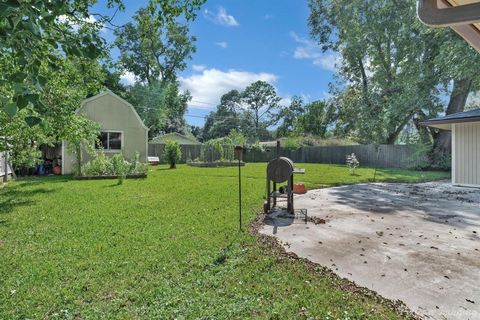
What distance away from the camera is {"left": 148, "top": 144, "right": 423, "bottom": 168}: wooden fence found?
67.9 ft

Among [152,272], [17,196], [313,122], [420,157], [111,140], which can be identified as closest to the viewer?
[152,272]

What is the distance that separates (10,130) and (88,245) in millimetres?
4272

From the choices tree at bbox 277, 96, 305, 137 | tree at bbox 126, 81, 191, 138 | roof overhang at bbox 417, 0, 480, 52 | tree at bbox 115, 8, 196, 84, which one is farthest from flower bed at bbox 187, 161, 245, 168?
tree at bbox 277, 96, 305, 137

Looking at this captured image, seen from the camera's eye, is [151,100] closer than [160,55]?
Yes

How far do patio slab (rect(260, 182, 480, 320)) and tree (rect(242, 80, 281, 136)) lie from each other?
44.2 metres

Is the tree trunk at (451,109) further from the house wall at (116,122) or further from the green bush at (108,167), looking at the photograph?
the house wall at (116,122)

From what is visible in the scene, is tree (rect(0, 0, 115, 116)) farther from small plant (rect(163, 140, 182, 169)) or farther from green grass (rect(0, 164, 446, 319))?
small plant (rect(163, 140, 182, 169))

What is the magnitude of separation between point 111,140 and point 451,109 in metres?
18.3

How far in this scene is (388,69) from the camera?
18766 mm

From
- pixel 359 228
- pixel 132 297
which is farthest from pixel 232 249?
pixel 359 228

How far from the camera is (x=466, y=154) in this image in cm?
1143

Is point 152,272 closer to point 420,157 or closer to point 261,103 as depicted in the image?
point 420,157

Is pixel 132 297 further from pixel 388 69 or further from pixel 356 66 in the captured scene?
pixel 356 66

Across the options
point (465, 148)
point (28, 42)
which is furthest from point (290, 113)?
point (28, 42)
